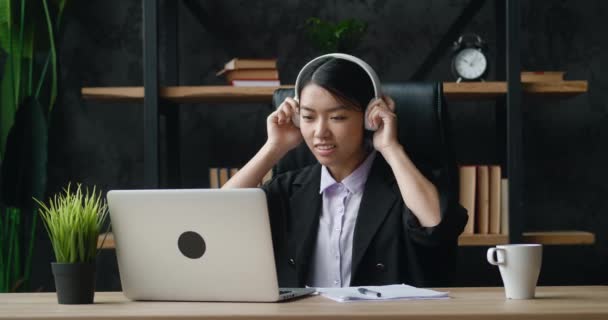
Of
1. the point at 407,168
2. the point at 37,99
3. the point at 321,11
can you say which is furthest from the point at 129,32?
the point at 407,168

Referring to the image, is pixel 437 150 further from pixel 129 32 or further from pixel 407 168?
pixel 129 32

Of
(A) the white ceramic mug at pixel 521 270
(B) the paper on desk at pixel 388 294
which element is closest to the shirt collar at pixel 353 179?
(B) the paper on desk at pixel 388 294

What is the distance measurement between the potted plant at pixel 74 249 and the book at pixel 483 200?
158 cm

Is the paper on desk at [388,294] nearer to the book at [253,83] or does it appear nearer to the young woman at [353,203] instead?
the young woman at [353,203]

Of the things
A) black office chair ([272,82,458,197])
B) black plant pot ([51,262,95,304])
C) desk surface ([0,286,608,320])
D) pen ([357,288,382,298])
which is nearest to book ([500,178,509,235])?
black office chair ([272,82,458,197])

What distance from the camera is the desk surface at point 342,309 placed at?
1237 millimetres

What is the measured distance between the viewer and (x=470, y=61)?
288 centimetres

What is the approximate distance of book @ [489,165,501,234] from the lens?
280 cm

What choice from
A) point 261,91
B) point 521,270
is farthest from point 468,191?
point 521,270

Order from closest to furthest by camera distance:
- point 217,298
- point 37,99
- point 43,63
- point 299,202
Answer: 1. point 217,298
2. point 299,202
3. point 37,99
4. point 43,63

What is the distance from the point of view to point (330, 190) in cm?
209

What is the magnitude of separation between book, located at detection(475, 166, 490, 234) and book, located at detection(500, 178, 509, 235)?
1.7 inches

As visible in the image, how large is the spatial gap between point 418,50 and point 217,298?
1.88 m

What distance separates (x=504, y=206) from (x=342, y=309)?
1.63 metres
